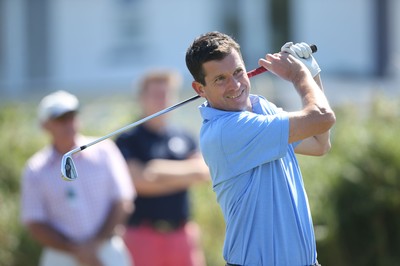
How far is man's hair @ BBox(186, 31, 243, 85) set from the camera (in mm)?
4102

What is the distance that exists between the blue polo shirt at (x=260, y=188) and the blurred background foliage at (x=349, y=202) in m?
3.77

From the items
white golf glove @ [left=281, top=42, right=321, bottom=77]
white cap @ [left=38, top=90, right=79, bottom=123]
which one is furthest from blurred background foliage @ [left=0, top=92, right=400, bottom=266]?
white golf glove @ [left=281, top=42, right=321, bottom=77]

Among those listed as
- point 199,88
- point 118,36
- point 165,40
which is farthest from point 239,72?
point 118,36

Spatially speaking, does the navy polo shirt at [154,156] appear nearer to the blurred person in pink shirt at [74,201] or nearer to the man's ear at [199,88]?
the blurred person in pink shirt at [74,201]

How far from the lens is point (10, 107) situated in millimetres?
11055

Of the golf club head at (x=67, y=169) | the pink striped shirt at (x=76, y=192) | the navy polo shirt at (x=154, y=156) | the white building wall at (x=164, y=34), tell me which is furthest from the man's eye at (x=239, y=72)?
the white building wall at (x=164, y=34)

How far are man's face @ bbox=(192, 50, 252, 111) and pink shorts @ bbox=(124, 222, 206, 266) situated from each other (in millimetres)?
3400

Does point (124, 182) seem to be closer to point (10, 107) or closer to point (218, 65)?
point (218, 65)

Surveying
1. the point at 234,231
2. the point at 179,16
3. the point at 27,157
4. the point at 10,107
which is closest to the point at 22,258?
the point at 27,157

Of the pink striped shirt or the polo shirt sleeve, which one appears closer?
the polo shirt sleeve

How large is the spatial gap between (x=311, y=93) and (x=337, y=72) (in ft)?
49.8

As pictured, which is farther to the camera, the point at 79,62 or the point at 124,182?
the point at 79,62

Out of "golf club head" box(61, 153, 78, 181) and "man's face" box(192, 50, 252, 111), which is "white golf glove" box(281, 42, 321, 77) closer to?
"man's face" box(192, 50, 252, 111)

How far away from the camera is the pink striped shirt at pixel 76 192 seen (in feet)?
22.0
